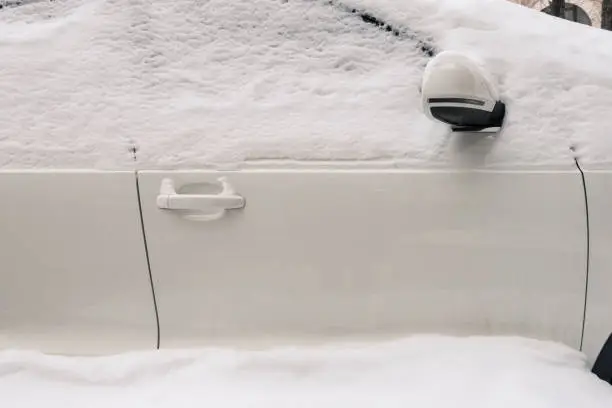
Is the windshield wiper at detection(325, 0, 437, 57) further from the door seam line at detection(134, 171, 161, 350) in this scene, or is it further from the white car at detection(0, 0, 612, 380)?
the door seam line at detection(134, 171, 161, 350)

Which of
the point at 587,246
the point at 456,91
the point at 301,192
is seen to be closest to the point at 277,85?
the point at 301,192

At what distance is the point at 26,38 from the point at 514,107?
1362mm

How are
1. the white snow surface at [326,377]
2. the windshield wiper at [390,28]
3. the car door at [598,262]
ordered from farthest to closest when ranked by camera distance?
the windshield wiper at [390,28] → the car door at [598,262] → the white snow surface at [326,377]

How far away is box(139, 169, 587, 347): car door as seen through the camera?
1.78 meters

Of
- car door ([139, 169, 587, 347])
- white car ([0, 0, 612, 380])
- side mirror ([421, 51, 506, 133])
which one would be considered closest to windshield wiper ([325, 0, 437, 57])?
white car ([0, 0, 612, 380])

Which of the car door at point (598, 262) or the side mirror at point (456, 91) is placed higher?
the side mirror at point (456, 91)

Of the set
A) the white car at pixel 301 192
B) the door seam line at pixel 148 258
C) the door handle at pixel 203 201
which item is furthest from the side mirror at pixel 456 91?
the door seam line at pixel 148 258

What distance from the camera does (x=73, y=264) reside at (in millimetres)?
1865

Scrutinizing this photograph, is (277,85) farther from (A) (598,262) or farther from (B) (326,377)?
(A) (598,262)

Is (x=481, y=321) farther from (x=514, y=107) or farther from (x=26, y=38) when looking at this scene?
(x=26, y=38)

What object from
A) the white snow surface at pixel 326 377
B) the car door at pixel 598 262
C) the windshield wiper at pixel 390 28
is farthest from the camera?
the windshield wiper at pixel 390 28

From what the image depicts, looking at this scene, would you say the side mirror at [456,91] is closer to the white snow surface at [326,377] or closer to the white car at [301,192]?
the white car at [301,192]

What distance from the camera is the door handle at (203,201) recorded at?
181cm

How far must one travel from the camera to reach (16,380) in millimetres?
1784
